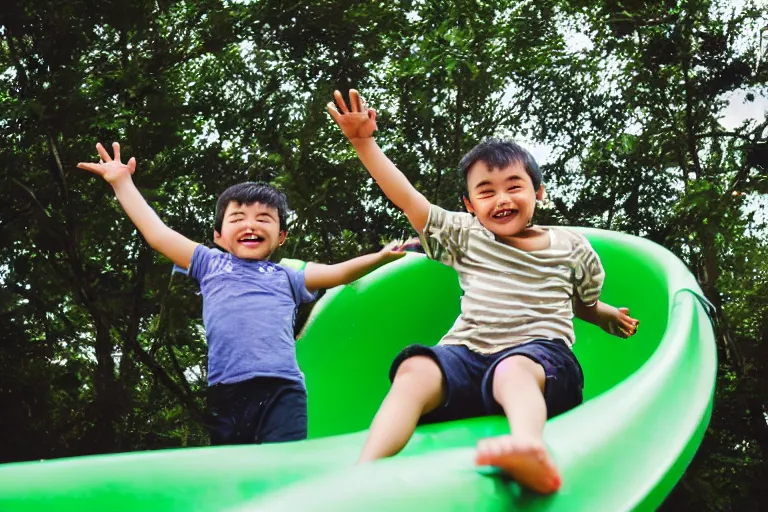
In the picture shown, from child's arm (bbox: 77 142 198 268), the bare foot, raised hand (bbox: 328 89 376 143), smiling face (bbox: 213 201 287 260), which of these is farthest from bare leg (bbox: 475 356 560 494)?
child's arm (bbox: 77 142 198 268)

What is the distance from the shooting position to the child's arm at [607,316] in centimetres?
180

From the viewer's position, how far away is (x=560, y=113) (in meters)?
5.65

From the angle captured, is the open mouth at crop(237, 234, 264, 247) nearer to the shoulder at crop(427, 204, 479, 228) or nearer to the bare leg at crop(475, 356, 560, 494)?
the shoulder at crop(427, 204, 479, 228)

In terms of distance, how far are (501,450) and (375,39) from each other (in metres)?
4.68

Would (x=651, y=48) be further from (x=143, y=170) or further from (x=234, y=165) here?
(x=143, y=170)

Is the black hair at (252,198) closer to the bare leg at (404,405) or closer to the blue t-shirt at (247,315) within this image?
→ the blue t-shirt at (247,315)

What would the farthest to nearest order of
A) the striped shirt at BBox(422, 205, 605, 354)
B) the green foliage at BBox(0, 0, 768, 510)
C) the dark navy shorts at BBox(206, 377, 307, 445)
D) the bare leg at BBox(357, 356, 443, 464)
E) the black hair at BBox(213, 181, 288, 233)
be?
1. the green foliage at BBox(0, 0, 768, 510)
2. the black hair at BBox(213, 181, 288, 233)
3. the dark navy shorts at BBox(206, 377, 307, 445)
4. the striped shirt at BBox(422, 205, 605, 354)
5. the bare leg at BBox(357, 356, 443, 464)

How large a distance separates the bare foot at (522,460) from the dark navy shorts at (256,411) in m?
0.91

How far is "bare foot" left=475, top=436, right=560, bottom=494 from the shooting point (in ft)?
2.99

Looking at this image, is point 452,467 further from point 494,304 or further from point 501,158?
point 501,158

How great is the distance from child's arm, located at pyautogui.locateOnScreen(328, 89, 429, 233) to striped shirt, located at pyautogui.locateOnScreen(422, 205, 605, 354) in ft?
0.18

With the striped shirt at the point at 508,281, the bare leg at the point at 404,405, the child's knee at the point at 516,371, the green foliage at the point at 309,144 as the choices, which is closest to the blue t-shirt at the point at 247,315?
the striped shirt at the point at 508,281

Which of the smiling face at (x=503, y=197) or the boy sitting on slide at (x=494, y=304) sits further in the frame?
the smiling face at (x=503, y=197)

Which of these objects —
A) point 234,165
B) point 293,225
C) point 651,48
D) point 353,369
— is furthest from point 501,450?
point 651,48
